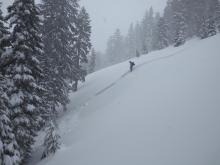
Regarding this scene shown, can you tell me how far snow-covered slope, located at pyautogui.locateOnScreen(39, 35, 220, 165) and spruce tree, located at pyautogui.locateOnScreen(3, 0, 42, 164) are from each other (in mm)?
3413

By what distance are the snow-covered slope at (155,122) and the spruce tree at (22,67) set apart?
341 centimetres

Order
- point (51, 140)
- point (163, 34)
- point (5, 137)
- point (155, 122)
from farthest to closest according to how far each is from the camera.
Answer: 1. point (163, 34)
2. point (51, 140)
3. point (155, 122)
4. point (5, 137)

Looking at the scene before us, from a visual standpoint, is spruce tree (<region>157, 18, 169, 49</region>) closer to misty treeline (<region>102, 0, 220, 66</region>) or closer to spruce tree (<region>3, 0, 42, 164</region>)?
misty treeline (<region>102, 0, 220, 66</region>)

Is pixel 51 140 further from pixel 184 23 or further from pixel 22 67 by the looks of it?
pixel 184 23

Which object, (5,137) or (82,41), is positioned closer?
(5,137)

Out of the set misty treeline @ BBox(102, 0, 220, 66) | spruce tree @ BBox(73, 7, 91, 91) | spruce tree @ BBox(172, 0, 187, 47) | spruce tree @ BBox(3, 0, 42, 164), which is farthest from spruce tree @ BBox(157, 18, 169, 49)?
spruce tree @ BBox(3, 0, 42, 164)

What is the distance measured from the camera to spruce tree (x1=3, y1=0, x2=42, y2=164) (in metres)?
15.7

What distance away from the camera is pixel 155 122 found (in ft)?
50.6

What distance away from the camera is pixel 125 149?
14008mm

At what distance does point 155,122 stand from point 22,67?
10.2 m

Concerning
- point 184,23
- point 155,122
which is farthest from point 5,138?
point 184,23

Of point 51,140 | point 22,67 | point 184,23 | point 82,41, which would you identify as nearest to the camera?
point 22,67

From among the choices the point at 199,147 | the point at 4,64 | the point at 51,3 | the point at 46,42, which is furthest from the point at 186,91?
the point at 51,3

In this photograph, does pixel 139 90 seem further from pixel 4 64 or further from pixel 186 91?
pixel 4 64
